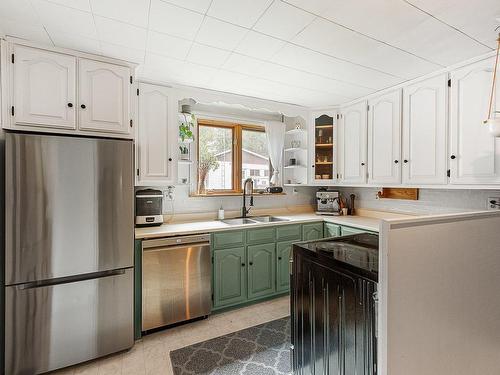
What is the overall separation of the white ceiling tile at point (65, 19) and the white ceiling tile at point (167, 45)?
0.36m

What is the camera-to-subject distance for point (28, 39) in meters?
1.79

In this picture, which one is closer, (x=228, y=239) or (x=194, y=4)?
(x=194, y=4)

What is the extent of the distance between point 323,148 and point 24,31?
3.10 metres

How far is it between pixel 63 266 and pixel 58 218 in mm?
336

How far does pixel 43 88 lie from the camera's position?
184 cm

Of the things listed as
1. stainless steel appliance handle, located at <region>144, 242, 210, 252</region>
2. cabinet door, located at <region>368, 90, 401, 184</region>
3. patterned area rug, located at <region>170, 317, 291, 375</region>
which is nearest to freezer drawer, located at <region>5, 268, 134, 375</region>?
stainless steel appliance handle, located at <region>144, 242, 210, 252</region>

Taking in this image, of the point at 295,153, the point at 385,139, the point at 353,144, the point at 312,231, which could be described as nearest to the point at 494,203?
the point at 385,139

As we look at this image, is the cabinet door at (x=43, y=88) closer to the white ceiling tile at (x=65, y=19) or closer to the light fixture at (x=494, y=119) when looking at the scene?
the white ceiling tile at (x=65, y=19)

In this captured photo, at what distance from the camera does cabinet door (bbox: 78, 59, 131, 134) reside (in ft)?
6.48

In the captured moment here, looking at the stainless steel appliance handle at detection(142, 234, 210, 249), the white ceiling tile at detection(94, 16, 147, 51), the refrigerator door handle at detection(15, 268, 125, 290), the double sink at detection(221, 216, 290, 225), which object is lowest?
the refrigerator door handle at detection(15, 268, 125, 290)

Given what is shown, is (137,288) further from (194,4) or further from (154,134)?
(194,4)

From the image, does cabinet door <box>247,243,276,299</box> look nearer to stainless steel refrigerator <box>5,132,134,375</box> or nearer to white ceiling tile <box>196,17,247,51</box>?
stainless steel refrigerator <box>5,132,134,375</box>

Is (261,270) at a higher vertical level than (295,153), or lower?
lower

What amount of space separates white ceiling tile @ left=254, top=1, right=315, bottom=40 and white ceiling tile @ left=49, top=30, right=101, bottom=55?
120cm
